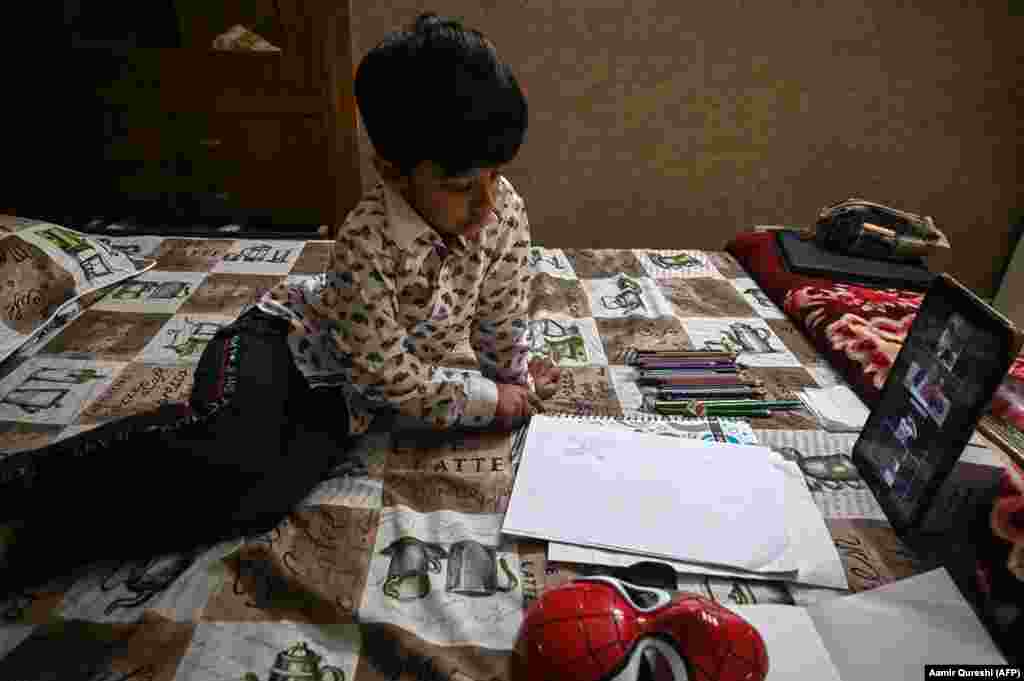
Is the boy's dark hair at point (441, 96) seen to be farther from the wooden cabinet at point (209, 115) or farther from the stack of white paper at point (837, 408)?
the wooden cabinet at point (209, 115)

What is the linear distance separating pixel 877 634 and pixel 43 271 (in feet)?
4.71

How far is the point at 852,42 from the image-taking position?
2143 millimetres

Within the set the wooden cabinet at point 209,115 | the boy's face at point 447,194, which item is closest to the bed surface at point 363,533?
the boy's face at point 447,194

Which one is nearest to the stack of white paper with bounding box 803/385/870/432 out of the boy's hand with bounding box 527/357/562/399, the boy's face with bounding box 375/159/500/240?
the boy's hand with bounding box 527/357/562/399

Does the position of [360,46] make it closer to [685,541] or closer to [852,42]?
[852,42]

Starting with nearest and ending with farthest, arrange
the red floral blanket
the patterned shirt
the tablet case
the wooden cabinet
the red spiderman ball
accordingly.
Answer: the red spiderman ball
the patterned shirt
the red floral blanket
the tablet case
the wooden cabinet

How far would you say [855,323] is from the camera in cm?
112

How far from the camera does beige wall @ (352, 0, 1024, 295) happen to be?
210 centimetres

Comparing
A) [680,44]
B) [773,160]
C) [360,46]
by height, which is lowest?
[773,160]

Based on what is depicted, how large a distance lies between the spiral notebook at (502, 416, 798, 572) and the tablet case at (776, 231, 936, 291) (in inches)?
28.2

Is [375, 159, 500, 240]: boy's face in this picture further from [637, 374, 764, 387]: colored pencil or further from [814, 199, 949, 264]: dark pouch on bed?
[814, 199, 949, 264]: dark pouch on bed

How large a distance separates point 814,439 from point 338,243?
72 centimetres

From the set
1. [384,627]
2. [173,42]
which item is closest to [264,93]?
[173,42]

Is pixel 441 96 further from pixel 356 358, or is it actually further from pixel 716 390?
pixel 716 390
